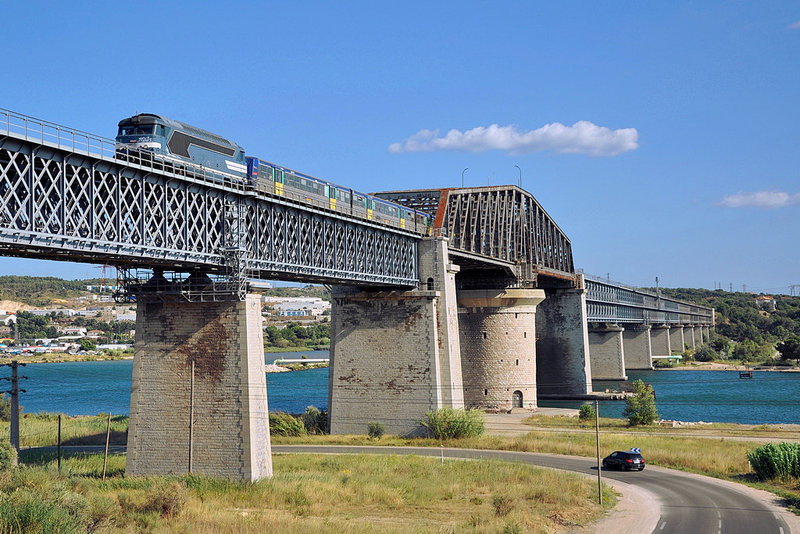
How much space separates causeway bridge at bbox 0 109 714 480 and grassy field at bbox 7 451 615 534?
291cm

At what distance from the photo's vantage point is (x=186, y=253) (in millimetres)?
33188

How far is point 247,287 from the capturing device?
36.8 m

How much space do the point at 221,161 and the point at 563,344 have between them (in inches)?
2745

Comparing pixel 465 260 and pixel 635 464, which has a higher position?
pixel 465 260

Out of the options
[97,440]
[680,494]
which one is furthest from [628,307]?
[680,494]

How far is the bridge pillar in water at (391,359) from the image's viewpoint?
5656cm

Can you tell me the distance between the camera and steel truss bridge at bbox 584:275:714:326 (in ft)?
396

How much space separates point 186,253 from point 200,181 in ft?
10.3

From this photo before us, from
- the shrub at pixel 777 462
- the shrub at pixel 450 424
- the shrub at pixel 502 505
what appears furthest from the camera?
the shrub at pixel 450 424

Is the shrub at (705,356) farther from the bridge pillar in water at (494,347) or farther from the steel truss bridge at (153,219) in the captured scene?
the steel truss bridge at (153,219)

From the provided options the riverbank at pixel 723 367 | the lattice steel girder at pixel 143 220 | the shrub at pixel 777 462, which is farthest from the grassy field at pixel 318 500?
the riverbank at pixel 723 367

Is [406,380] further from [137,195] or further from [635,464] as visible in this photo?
[137,195]

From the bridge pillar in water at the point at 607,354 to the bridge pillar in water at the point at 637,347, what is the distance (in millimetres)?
25409

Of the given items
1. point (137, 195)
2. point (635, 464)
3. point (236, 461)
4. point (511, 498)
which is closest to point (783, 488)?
point (635, 464)
